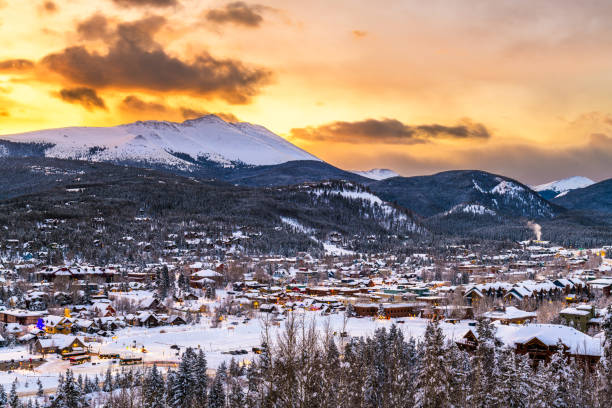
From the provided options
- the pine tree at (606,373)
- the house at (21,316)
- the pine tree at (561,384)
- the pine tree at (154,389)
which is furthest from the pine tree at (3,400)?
the pine tree at (606,373)

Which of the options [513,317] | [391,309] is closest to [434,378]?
[513,317]

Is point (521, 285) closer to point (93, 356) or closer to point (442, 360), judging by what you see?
point (93, 356)

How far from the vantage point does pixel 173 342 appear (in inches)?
2933

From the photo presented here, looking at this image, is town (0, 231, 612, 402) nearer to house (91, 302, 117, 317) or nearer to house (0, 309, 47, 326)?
house (0, 309, 47, 326)

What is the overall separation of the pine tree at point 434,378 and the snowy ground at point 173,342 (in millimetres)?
21741

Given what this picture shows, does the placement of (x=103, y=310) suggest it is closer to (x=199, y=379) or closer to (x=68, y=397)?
(x=199, y=379)

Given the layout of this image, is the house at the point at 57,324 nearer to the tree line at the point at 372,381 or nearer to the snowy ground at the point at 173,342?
the snowy ground at the point at 173,342

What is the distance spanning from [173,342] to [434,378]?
160 ft

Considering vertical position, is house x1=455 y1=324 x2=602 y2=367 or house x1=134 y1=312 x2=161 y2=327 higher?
house x1=455 y1=324 x2=602 y2=367

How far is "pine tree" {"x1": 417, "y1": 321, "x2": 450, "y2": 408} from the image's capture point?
3136cm

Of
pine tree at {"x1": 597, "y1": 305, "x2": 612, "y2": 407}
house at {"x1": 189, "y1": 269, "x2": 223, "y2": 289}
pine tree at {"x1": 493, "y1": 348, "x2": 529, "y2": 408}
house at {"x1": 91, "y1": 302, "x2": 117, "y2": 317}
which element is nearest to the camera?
pine tree at {"x1": 597, "y1": 305, "x2": 612, "y2": 407}

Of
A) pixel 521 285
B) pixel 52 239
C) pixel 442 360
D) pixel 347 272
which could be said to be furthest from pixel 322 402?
pixel 52 239

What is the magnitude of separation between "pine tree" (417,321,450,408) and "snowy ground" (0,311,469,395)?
21.7 m

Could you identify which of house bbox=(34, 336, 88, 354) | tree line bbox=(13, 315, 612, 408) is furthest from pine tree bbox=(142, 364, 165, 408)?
house bbox=(34, 336, 88, 354)
